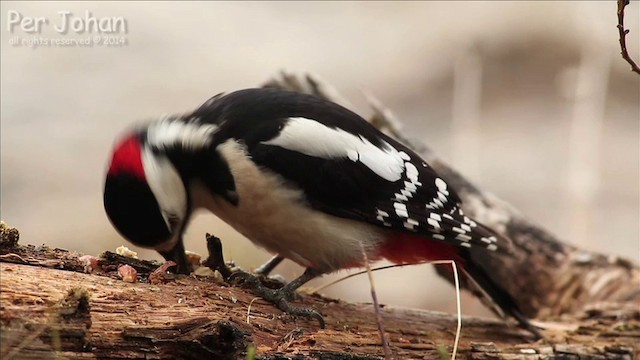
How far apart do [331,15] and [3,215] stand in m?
5.84

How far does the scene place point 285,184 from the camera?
12.3 feet

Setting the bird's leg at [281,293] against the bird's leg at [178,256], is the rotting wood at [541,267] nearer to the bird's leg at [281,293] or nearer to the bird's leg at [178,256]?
the bird's leg at [281,293]

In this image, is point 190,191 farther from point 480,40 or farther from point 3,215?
point 480,40

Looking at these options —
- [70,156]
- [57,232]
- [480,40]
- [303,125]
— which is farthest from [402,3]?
[303,125]

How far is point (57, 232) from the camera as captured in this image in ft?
25.2

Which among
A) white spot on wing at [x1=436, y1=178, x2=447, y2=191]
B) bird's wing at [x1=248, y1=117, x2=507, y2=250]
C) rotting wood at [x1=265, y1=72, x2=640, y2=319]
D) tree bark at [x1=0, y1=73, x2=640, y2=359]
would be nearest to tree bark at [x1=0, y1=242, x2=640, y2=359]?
tree bark at [x1=0, y1=73, x2=640, y2=359]

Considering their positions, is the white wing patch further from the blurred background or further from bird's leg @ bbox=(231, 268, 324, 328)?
the blurred background

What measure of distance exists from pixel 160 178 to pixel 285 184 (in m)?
0.49

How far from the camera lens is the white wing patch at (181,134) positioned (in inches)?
145

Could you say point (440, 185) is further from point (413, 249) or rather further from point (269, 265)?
point (269, 265)

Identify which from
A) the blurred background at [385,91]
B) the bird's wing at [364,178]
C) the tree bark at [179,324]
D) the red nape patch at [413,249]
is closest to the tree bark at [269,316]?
the tree bark at [179,324]

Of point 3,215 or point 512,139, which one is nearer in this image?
point 3,215

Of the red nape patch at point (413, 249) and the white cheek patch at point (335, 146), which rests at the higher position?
the white cheek patch at point (335, 146)

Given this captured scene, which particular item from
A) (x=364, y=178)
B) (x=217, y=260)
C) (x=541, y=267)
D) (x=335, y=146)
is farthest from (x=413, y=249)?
(x=541, y=267)
